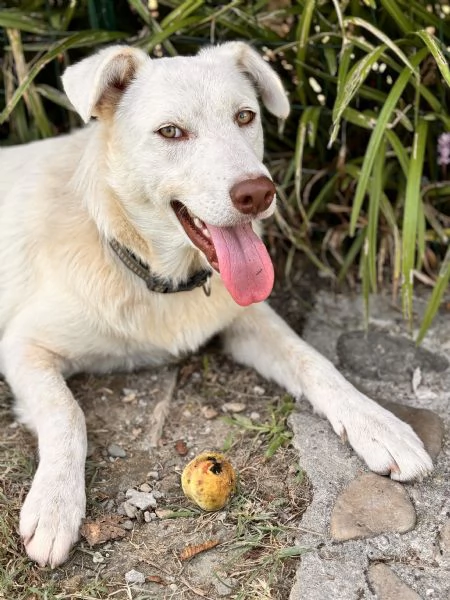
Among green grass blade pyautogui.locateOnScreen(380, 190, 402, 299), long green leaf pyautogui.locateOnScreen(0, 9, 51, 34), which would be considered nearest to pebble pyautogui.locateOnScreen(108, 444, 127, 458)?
green grass blade pyautogui.locateOnScreen(380, 190, 402, 299)

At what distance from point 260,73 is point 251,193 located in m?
0.85

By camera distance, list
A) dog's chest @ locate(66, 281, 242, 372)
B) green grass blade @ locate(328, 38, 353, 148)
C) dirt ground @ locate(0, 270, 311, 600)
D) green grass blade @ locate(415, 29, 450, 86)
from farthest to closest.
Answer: green grass blade @ locate(328, 38, 353, 148), dog's chest @ locate(66, 281, 242, 372), green grass blade @ locate(415, 29, 450, 86), dirt ground @ locate(0, 270, 311, 600)

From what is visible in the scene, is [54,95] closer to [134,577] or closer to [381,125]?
[381,125]

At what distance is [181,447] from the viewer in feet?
9.55

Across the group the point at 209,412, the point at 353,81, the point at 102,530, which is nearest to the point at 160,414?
the point at 209,412

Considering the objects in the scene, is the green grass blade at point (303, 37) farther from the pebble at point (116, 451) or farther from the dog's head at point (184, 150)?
the pebble at point (116, 451)

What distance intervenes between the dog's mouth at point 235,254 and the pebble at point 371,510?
0.77 m

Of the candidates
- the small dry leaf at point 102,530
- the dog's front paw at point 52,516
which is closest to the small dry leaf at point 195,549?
the small dry leaf at point 102,530

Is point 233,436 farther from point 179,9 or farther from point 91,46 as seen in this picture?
point 91,46

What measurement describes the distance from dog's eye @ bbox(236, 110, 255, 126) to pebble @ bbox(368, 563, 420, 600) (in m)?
1.63

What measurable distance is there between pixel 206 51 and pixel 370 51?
2.53 ft

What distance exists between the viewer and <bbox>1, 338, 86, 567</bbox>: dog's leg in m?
2.36

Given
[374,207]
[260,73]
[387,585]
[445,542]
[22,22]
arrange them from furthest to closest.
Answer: [22,22] → [374,207] → [260,73] → [445,542] → [387,585]

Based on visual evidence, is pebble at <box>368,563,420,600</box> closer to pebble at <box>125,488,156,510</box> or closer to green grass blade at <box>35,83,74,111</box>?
pebble at <box>125,488,156,510</box>
